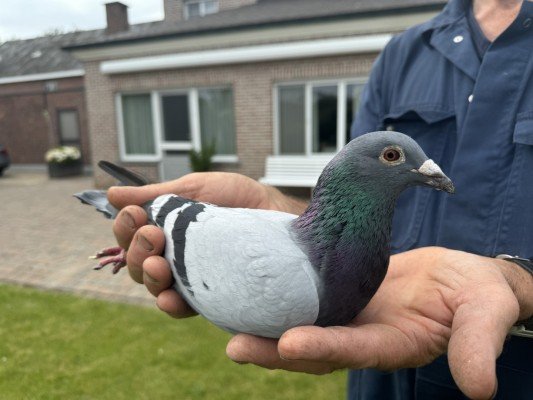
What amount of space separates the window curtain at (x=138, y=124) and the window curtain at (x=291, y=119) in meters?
4.03

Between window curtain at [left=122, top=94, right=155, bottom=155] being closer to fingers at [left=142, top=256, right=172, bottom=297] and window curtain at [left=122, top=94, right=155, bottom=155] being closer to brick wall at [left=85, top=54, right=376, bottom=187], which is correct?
brick wall at [left=85, top=54, right=376, bottom=187]

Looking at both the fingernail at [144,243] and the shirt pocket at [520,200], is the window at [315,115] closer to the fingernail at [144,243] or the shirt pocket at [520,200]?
the shirt pocket at [520,200]

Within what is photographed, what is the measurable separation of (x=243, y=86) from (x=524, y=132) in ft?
31.5

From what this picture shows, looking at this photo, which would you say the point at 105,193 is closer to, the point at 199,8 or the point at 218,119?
the point at 218,119

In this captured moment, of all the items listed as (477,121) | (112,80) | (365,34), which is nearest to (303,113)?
(365,34)

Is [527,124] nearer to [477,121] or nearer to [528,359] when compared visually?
[477,121]

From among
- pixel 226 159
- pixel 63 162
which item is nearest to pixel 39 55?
pixel 63 162

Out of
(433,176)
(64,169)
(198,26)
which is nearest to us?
(433,176)

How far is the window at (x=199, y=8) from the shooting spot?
18.1m

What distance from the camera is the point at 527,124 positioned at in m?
1.70

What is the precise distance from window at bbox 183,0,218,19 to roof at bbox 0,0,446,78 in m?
1.41

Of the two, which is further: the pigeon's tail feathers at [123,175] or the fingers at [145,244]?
the pigeon's tail feathers at [123,175]

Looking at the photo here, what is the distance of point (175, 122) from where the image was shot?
12312 mm

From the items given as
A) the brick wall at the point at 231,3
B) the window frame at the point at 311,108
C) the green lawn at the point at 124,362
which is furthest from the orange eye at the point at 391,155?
the brick wall at the point at 231,3
